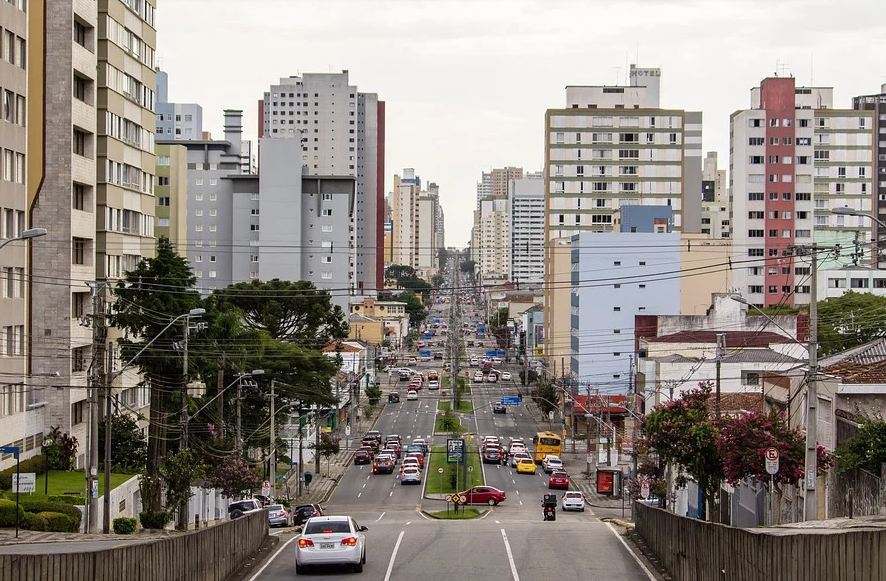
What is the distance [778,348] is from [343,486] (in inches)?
1281

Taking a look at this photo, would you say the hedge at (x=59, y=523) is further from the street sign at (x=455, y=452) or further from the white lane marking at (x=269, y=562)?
the street sign at (x=455, y=452)

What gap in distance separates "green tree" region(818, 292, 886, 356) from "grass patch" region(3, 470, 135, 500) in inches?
1919

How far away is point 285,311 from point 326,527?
56.8m

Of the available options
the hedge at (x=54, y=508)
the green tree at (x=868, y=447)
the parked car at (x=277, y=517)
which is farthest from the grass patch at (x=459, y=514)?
the green tree at (x=868, y=447)

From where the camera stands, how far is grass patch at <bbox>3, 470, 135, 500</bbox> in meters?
41.0

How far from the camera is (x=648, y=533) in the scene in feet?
108

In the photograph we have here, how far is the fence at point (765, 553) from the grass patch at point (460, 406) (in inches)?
3787

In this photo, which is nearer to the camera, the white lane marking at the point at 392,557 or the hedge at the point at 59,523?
the white lane marking at the point at 392,557

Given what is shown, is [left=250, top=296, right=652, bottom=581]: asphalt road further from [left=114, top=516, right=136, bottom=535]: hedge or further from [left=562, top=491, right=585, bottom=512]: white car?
[left=114, top=516, right=136, bottom=535]: hedge

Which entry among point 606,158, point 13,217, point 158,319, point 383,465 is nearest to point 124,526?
point 13,217

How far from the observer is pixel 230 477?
1991 inches

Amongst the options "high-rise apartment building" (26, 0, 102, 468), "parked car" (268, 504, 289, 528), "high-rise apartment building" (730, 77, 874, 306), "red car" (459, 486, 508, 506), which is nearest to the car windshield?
"parked car" (268, 504, 289, 528)

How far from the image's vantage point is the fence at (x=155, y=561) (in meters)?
17.0

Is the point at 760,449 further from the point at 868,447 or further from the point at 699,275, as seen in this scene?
the point at 699,275
